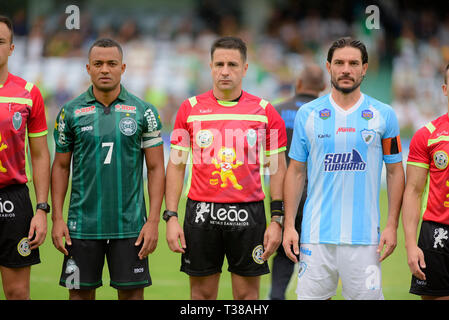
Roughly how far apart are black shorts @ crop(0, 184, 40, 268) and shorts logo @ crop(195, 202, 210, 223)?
1.34 metres

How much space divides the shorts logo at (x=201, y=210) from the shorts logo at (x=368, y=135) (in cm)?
129

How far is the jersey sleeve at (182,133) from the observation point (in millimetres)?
4992

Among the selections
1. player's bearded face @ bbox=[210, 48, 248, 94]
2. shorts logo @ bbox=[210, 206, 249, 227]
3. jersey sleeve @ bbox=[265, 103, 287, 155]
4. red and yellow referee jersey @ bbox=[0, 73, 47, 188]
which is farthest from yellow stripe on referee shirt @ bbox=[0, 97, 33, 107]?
jersey sleeve @ bbox=[265, 103, 287, 155]

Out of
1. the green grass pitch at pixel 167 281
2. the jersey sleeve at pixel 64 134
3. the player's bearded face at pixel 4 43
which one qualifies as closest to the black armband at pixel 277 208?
the jersey sleeve at pixel 64 134

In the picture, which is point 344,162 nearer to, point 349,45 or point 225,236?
point 349,45

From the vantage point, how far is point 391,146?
4668mm

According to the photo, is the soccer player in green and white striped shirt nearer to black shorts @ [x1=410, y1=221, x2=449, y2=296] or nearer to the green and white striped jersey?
the green and white striped jersey

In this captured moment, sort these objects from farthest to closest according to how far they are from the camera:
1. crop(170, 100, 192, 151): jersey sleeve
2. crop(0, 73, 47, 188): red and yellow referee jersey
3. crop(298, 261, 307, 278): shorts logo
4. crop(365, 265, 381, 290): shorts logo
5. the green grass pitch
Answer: the green grass pitch → crop(170, 100, 192, 151): jersey sleeve → crop(0, 73, 47, 188): red and yellow referee jersey → crop(298, 261, 307, 278): shorts logo → crop(365, 265, 381, 290): shorts logo

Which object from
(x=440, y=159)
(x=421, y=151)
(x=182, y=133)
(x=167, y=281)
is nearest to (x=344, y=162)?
(x=421, y=151)

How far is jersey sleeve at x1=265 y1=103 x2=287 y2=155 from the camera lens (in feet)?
16.4

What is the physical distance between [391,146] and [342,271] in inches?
38.9

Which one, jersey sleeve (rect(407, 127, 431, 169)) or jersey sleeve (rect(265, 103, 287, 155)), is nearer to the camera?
jersey sleeve (rect(407, 127, 431, 169))
